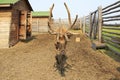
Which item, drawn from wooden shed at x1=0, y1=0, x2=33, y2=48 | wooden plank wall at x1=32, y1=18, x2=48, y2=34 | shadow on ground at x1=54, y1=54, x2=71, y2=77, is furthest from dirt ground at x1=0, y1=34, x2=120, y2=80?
wooden plank wall at x1=32, y1=18, x2=48, y2=34

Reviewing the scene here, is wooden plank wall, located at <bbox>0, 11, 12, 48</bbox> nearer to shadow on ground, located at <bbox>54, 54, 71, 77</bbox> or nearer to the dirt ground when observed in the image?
the dirt ground

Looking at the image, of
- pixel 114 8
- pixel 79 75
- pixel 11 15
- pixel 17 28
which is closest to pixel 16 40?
pixel 17 28

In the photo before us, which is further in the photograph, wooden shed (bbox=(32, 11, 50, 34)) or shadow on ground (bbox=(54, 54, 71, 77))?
wooden shed (bbox=(32, 11, 50, 34))

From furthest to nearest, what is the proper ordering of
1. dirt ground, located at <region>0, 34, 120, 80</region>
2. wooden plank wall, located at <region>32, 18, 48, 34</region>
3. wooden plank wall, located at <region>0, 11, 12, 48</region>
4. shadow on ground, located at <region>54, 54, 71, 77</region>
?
wooden plank wall, located at <region>32, 18, 48, 34</region>
wooden plank wall, located at <region>0, 11, 12, 48</region>
shadow on ground, located at <region>54, 54, 71, 77</region>
dirt ground, located at <region>0, 34, 120, 80</region>

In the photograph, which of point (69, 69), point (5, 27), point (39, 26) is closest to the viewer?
point (69, 69)

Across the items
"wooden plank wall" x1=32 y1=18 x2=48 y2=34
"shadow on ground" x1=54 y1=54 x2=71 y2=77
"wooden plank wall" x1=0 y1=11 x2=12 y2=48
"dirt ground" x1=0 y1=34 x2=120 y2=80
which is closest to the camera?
"dirt ground" x1=0 y1=34 x2=120 y2=80

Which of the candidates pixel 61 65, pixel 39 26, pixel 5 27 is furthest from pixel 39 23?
pixel 61 65

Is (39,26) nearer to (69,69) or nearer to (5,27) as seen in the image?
(5,27)

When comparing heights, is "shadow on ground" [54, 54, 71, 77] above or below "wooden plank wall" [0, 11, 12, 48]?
below

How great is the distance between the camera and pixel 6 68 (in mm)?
8789

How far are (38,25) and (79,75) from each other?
71.1 feet

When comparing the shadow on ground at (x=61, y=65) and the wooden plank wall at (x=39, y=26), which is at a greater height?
the wooden plank wall at (x=39, y=26)

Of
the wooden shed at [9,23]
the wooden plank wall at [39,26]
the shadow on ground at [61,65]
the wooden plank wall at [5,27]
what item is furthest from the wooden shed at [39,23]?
the shadow on ground at [61,65]

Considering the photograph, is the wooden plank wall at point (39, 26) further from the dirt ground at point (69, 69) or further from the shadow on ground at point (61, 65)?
the shadow on ground at point (61, 65)
